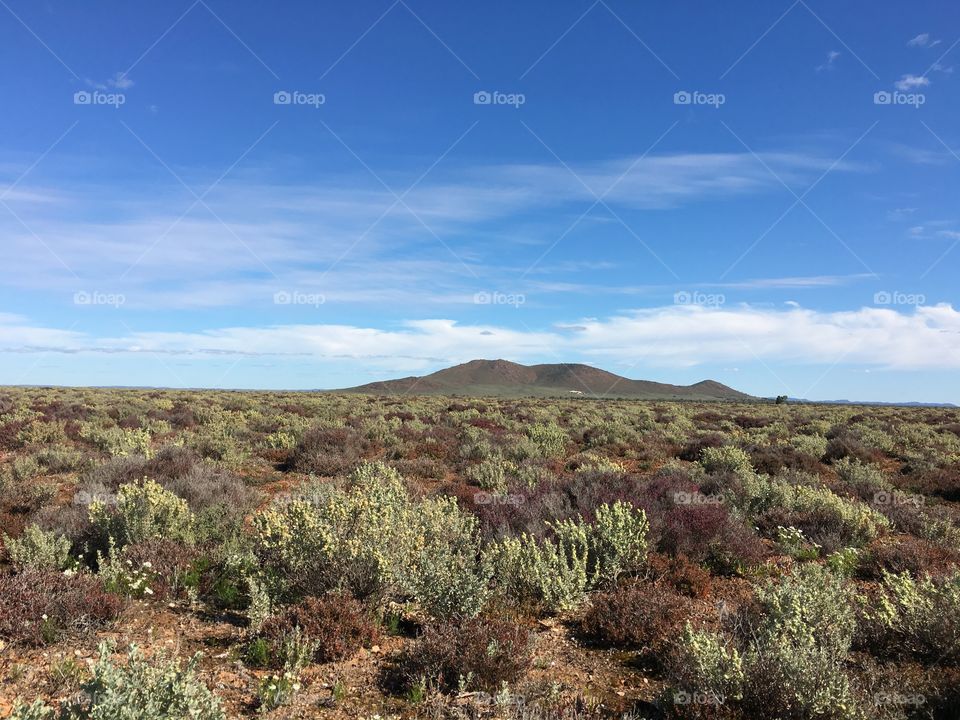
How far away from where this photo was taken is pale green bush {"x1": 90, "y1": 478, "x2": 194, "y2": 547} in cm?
695

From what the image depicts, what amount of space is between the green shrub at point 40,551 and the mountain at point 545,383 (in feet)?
414

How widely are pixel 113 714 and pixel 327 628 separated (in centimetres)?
202

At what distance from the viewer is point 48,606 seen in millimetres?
5012

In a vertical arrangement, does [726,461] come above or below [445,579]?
above

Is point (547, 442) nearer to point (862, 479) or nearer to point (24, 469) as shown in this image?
point (862, 479)

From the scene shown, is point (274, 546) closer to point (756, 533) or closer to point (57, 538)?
point (57, 538)

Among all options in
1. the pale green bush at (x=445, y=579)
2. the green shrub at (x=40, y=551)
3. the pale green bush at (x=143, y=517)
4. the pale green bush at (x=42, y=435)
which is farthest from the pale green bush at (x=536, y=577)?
the pale green bush at (x=42, y=435)

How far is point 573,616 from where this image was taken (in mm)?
5820

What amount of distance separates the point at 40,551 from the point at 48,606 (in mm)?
1816

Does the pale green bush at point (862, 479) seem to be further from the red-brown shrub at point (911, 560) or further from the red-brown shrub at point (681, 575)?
the red-brown shrub at point (681, 575)

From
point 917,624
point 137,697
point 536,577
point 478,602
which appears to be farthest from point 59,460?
point 917,624

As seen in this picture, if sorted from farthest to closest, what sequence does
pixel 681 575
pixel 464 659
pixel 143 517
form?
pixel 143 517 → pixel 681 575 → pixel 464 659

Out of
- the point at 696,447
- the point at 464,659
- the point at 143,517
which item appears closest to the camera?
the point at 464,659

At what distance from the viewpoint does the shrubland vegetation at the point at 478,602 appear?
159 inches
